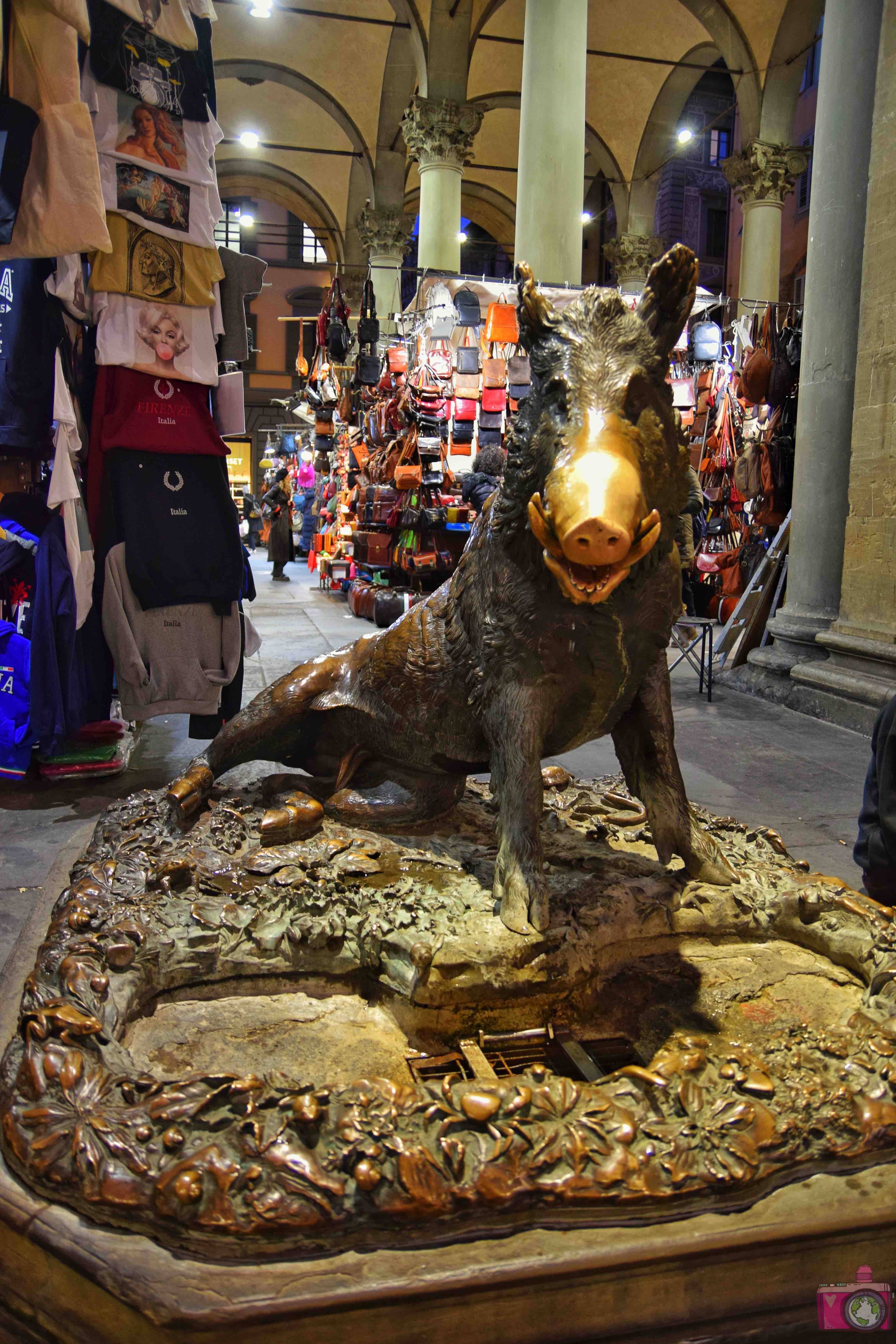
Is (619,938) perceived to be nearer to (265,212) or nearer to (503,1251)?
(503,1251)

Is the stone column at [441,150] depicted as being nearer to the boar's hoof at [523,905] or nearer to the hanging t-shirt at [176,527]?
the hanging t-shirt at [176,527]

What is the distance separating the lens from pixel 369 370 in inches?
374

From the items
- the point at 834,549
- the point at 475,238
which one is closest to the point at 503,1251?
the point at 834,549

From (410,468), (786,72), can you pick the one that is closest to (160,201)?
(410,468)

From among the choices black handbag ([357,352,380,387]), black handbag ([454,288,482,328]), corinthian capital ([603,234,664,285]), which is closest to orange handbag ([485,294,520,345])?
black handbag ([454,288,482,328])

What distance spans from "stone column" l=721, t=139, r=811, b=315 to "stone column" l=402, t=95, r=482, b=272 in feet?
11.4

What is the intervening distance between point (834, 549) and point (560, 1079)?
5.31 meters

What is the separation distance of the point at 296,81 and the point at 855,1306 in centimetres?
1966

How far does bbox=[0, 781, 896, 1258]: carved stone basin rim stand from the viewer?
1.23 m

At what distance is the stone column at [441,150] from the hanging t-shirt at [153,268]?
862 centimetres

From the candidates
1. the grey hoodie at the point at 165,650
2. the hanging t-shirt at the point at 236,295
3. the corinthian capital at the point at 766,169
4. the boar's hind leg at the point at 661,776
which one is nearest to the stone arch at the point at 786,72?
the corinthian capital at the point at 766,169

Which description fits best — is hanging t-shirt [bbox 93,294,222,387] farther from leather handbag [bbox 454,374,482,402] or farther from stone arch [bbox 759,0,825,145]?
stone arch [bbox 759,0,825,145]

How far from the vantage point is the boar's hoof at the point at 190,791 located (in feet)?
8.54

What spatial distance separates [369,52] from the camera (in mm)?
16078
